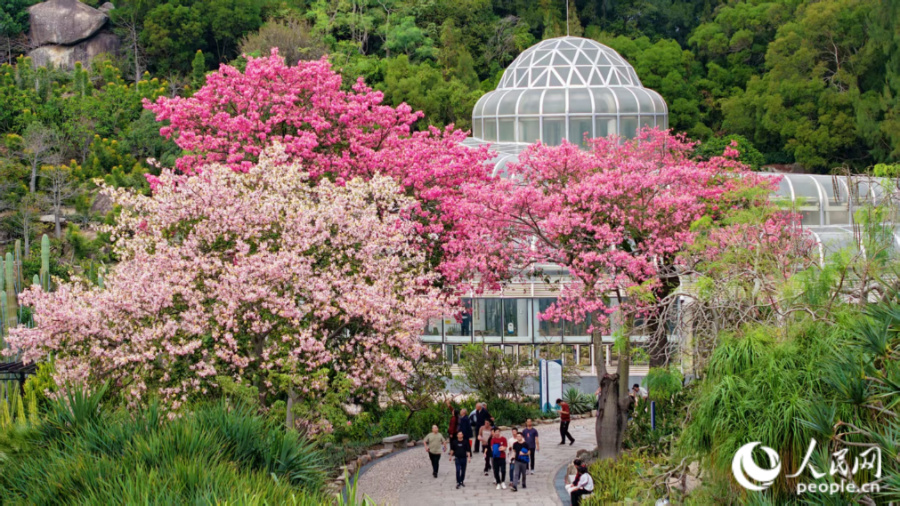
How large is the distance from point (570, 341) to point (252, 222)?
1425 cm

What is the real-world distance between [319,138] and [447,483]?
26.1 feet

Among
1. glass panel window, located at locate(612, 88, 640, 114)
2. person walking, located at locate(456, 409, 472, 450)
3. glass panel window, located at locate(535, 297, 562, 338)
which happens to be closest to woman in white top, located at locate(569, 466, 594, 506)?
person walking, located at locate(456, 409, 472, 450)

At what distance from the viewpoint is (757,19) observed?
2087 inches

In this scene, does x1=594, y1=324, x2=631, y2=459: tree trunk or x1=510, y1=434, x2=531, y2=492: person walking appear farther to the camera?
x1=594, y1=324, x2=631, y2=459: tree trunk

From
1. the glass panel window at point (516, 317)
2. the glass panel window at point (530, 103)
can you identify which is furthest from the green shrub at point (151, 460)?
the glass panel window at point (530, 103)

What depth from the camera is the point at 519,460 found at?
1667cm

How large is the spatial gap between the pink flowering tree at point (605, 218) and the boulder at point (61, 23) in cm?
4415

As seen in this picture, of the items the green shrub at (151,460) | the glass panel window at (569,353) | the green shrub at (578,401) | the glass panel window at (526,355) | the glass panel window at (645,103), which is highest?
the glass panel window at (645,103)

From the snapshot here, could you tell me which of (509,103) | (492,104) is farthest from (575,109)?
(492,104)

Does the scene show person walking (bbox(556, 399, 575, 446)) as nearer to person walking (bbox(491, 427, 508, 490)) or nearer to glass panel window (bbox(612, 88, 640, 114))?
person walking (bbox(491, 427, 508, 490))

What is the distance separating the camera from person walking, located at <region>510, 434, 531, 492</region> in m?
16.6

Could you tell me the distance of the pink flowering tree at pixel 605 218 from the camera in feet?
56.7

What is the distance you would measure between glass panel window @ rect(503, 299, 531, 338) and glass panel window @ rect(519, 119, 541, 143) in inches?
380

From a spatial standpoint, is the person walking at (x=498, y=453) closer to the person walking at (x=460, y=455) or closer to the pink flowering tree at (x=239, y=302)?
the person walking at (x=460, y=455)
